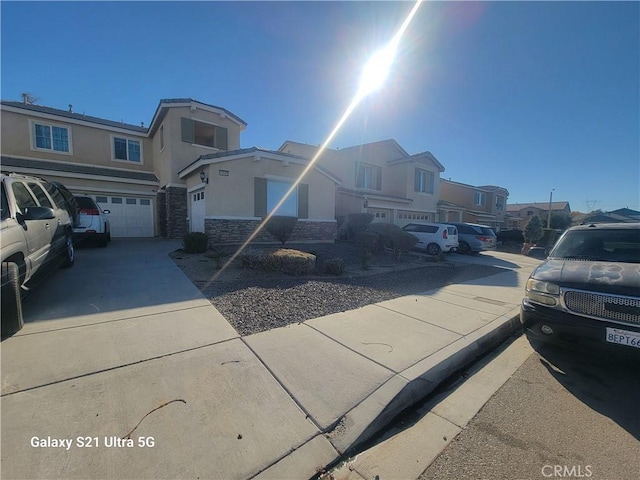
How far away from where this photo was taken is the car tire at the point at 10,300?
10.9 feet

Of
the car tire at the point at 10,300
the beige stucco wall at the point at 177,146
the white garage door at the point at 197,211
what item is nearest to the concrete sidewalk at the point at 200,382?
the car tire at the point at 10,300

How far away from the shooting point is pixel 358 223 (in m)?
15.3

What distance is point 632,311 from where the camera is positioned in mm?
3080

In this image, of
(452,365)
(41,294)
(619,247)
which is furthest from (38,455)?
(619,247)

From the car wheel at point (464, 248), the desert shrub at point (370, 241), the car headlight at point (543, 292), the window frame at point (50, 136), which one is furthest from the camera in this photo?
the car wheel at point (464, 248)

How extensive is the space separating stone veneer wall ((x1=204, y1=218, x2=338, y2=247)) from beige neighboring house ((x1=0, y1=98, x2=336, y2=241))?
0.06m

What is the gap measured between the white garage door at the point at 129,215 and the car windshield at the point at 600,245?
1741 cm

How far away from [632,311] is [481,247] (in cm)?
1349

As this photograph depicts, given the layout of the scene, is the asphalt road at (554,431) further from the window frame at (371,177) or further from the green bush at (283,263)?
the window frame at (371,177)

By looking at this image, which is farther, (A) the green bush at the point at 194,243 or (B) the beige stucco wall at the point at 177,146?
(B) the beige stucco wall at the point at 177,146

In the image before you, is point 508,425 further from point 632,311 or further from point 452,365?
point 632,311

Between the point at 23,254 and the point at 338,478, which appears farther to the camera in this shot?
the point at 23,254

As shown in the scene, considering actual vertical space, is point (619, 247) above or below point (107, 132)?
below

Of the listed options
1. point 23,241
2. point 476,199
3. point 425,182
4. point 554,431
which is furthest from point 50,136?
point 476,199
